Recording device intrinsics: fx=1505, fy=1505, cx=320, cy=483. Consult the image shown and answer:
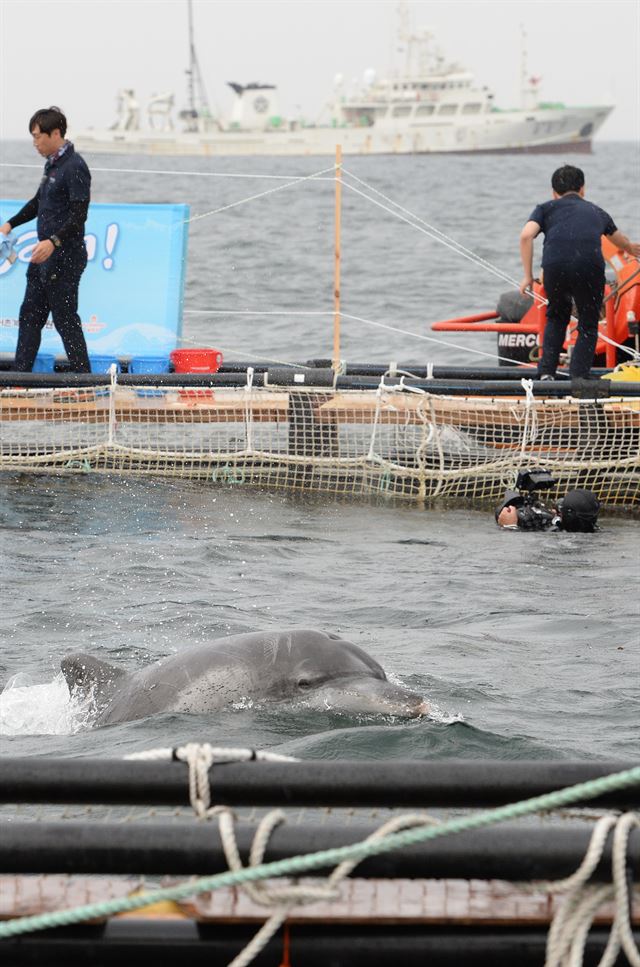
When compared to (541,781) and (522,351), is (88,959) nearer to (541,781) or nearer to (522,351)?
(541,781)

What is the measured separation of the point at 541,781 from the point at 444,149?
494ft

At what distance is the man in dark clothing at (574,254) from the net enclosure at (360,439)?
0.62 m

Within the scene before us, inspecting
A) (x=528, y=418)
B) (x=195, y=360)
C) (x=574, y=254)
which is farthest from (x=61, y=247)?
(x=574, y=254)

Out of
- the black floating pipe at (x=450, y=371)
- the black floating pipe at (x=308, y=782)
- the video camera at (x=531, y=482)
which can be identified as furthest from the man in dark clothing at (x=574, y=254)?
the black floating pipe at (x=308, y=782)

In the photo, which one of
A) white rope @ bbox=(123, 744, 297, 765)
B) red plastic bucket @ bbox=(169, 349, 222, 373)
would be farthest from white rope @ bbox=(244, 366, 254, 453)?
white rope @ bbox=(123, 744, 297, 765)

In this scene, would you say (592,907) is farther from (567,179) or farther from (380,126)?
(380,126)

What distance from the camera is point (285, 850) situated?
288 cm

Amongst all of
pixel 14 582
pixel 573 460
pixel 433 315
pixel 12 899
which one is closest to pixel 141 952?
pixel 12 899

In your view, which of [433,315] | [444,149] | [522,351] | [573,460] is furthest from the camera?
[444,149]

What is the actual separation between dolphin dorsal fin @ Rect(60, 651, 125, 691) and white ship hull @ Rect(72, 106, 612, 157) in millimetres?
141990

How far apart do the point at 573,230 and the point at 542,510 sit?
2.40 metres

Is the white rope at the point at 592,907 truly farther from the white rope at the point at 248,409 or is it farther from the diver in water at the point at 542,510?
the white rope at the point at 248,409

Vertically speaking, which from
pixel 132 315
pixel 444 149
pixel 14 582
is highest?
pixel 444 149

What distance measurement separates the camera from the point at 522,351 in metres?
14.3
